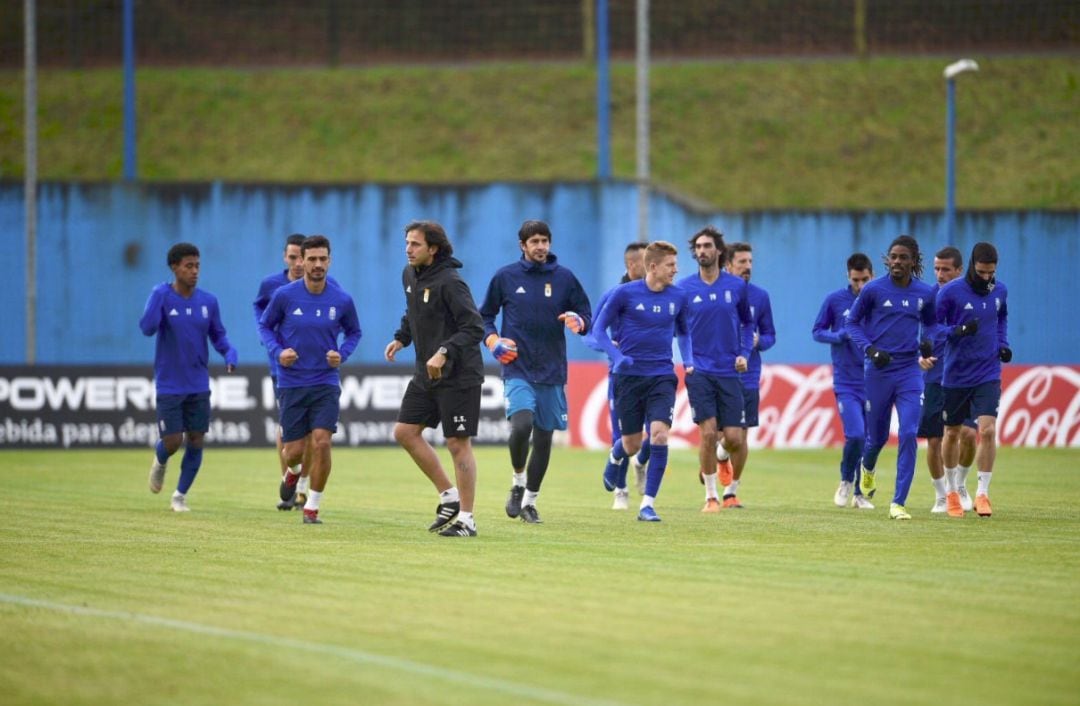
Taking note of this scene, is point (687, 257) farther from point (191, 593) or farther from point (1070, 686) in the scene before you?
point (1070, 686)

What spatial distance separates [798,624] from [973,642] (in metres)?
0.96

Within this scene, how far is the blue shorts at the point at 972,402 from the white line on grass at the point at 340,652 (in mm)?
9048

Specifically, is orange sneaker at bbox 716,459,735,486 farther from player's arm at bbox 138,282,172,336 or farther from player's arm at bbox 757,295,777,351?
player's arm at bbox 138,282,172,336

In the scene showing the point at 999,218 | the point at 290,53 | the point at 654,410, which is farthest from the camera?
the point at 290,53

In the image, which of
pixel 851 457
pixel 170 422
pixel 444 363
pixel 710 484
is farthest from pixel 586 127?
pixel 444 363

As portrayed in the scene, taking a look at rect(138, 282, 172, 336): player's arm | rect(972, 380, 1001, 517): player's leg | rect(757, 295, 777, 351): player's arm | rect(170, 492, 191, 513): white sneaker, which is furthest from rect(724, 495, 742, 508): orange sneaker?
rect(138, 282, 172, 336): player's arm

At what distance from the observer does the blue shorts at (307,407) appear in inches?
608

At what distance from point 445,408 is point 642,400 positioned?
8.68 feet

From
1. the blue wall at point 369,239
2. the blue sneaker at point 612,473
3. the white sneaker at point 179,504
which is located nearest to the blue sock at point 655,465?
the blue sneaker at point 612,473

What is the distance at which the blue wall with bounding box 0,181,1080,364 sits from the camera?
1433 inches

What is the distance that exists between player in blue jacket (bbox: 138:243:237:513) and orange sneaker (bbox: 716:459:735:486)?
5077 mm

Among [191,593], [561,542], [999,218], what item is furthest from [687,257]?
[191,593]

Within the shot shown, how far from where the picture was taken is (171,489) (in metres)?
20.2

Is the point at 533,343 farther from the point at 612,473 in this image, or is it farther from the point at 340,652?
the point at 340,652
